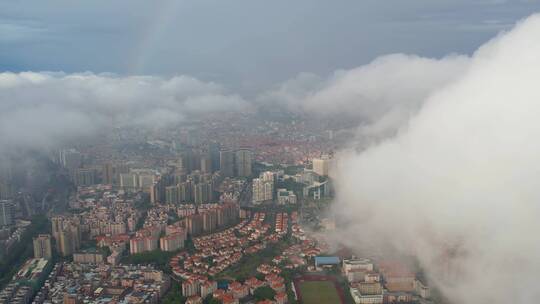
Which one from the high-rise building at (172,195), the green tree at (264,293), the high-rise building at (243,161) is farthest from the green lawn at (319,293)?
the high-rise building at (243,161)

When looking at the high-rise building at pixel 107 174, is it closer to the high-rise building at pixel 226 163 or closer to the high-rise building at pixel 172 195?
the high-rise building at pixel 172 195

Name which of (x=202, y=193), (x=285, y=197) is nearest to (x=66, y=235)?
(x=202, y=193)

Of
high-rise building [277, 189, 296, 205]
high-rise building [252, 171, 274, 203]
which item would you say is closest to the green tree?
high-rise building [277, 189, 296, 205]

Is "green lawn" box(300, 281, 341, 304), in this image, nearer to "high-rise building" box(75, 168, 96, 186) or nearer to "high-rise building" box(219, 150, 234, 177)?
"high-rise building" box(219, 150, 234, 177)

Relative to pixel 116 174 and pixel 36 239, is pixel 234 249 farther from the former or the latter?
pixel 116 174

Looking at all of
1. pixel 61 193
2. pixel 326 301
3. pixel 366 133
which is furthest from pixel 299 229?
pixel 61 193

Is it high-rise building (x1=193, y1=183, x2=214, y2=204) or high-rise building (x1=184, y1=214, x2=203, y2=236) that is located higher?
high-rise building (x1=193, y1=183, x2=214, y2=204)
